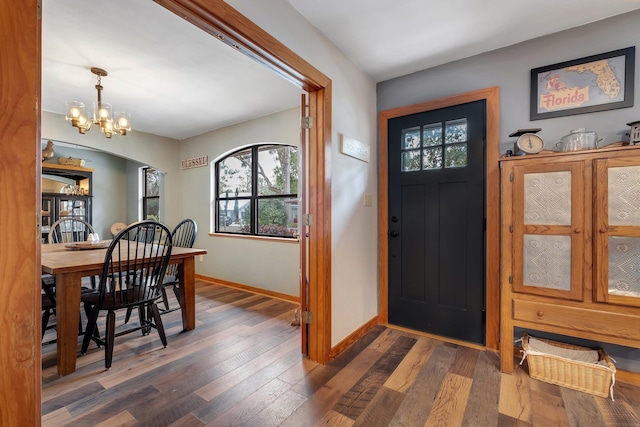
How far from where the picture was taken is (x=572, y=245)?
174 centimetres

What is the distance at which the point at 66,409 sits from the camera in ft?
5.01

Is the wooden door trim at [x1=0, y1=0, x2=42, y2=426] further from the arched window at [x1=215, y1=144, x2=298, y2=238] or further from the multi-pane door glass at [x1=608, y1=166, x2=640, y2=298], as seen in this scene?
the arched window at [x1=215, y1=144, x2=298, y2=238]

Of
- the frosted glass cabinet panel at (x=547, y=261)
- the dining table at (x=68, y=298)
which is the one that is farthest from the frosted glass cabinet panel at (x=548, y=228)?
the dining table at (x=68, y=298)

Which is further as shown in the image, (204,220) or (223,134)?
(204,220)

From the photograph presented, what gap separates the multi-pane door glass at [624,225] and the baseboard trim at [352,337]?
5.53 feet

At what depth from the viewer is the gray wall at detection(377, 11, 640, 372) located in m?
1.84

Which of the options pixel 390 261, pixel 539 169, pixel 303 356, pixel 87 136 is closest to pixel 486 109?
pixel 539 169

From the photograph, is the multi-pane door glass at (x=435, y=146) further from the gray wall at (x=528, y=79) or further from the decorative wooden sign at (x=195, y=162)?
the decorative wooden sign at (x=195, y=162)

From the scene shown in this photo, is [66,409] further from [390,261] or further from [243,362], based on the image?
[390,261]

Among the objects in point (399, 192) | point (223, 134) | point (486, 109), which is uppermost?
point (223, 134)

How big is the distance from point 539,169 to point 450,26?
1.16 metres

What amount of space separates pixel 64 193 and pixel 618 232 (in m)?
7.20

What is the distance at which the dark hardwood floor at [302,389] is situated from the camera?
1.46 metres

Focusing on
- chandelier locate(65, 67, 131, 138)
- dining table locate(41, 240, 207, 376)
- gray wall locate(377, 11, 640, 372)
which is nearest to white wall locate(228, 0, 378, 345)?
gray wall locate(377, 11, 640, 372)
